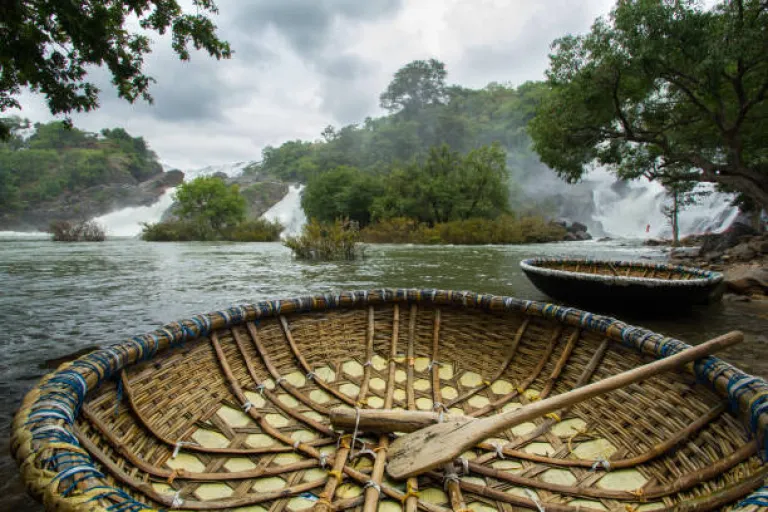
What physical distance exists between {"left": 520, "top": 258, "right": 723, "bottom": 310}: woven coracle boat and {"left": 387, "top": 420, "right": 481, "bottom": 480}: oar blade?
3.51 metres

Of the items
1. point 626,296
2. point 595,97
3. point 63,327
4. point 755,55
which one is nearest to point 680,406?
point 626,296

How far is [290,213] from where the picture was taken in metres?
43.7

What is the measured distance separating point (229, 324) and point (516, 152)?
61.2m

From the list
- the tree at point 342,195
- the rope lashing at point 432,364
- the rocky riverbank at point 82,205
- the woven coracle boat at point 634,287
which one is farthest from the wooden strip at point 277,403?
the rocky riverbank at point 82,205

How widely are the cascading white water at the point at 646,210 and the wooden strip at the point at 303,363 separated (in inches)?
938

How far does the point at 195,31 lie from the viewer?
21.3ft

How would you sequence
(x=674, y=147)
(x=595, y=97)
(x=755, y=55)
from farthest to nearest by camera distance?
(x=674, y=147)
(x=595, y=97)
(x=755, y=55)

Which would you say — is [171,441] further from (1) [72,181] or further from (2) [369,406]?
(1) [72,181]

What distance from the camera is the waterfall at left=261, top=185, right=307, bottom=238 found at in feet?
127

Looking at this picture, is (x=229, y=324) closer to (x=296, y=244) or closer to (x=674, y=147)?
(x=296, y=244)

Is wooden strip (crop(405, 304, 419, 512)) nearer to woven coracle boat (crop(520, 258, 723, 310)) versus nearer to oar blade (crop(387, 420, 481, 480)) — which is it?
oar blade (crop(387, 420, 481, 480))

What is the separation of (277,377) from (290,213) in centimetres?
4275

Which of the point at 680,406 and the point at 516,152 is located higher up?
the point at 516,152

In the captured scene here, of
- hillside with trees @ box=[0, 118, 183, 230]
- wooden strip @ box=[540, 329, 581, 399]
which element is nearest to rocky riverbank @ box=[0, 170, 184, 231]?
hillside with trees @ box=[0, 118, 183, 230]
